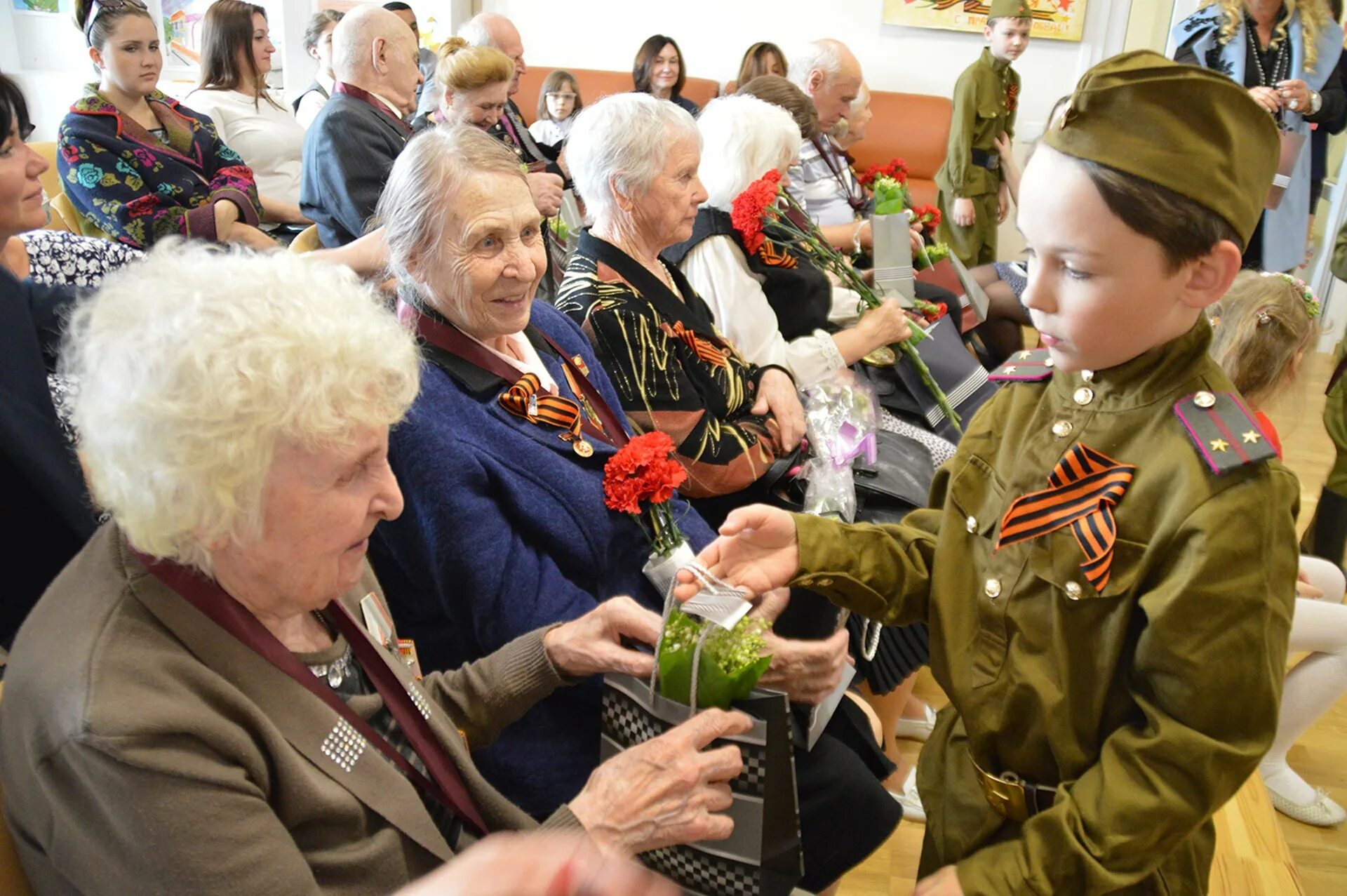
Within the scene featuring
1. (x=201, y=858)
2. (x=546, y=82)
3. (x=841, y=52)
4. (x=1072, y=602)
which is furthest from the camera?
(x=546, y=82)

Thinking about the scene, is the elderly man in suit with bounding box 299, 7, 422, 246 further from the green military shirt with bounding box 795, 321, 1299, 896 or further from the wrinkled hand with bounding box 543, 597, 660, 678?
the green military shirt with bounding box 795, 321, 1299, 896

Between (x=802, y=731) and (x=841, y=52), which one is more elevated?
(x=841, y=52)

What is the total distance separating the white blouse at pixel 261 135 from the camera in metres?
4.16

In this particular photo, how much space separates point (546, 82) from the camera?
17.7 feet

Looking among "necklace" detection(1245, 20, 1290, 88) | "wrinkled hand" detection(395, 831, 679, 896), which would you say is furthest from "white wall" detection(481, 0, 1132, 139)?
"wrinkled hand" detection(395, 831, 679, 896)

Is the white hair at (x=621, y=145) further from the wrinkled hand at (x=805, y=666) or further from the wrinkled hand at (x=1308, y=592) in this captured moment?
the wrinkled hand at (x=1308, y=592)

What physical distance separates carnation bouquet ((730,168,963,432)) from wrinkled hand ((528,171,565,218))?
635 millimetres

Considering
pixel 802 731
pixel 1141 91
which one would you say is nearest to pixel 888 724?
pixel 802 731

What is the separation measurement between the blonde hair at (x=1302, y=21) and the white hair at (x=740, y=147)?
2316mm

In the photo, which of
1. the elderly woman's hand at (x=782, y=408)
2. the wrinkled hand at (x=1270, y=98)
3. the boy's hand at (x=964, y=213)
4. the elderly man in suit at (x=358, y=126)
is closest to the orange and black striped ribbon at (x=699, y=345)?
the elderly woman's hand at (x=782, y=408)

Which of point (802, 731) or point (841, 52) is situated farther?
point (841, 52)

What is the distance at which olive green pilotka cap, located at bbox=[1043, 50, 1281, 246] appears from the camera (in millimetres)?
921

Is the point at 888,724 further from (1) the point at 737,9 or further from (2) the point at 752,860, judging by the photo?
(1) the point at 737,9

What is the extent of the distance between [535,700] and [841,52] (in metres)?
3.81
